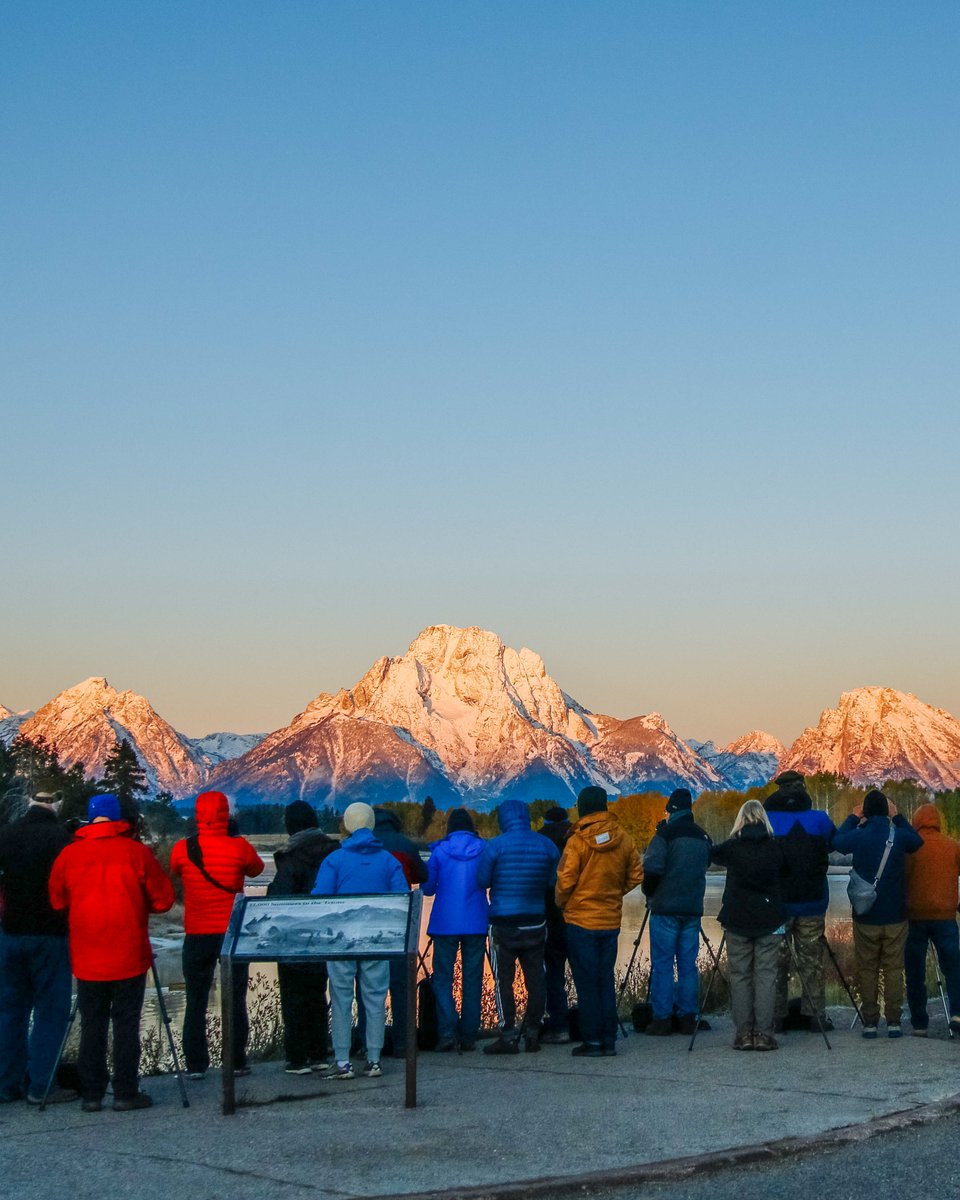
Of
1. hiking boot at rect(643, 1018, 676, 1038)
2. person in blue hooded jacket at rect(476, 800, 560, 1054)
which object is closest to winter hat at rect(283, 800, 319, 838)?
person in blue hooded jacket at rect(476, 800, 560, 1054)

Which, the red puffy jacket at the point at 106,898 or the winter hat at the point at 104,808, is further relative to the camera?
the winter hat at the point at 104,808

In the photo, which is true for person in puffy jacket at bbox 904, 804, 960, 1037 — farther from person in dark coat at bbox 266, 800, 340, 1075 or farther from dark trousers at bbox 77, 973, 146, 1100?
dark trousers at bbox 77, 973, 146, 1100

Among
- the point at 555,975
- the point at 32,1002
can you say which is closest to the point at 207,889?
the point at 32,1002

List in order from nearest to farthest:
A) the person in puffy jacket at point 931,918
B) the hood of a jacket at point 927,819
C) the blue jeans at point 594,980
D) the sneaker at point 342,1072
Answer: the sneaker at point 342,1072
the blue jeans at point 594,980
the person in puffy jacket at point 931,918
the hood of a jacket at point 927,819

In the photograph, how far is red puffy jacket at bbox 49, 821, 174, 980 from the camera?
11133 mm

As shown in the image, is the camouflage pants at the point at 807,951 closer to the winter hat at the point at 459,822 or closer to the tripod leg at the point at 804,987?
the tripod leg at the point at 804,987

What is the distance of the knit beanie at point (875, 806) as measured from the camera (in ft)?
45.8

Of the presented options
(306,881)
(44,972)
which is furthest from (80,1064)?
(306,881)

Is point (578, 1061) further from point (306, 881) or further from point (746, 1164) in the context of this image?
point (746, 1164)

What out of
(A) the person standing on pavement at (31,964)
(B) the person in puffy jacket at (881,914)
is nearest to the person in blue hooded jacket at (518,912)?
(B) the person in puffy jacket at (881,914)

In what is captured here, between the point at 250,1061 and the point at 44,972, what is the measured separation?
332cm

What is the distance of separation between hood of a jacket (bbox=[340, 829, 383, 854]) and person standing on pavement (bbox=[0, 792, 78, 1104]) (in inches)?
93.7

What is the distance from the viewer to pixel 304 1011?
12.8 metres

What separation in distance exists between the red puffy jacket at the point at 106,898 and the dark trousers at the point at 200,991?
4.16 feet
